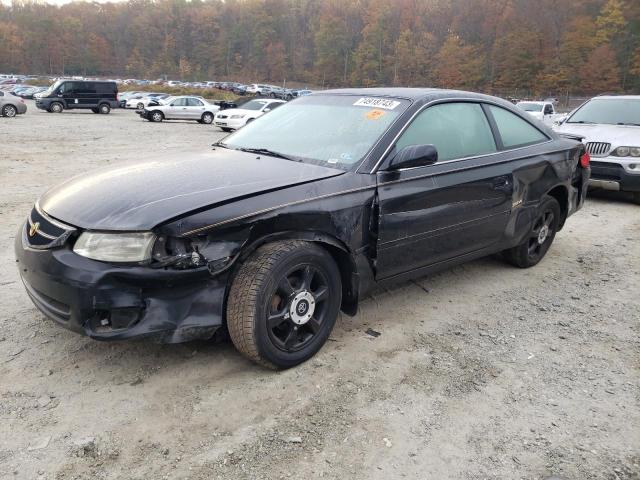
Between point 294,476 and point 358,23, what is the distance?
129132 mm

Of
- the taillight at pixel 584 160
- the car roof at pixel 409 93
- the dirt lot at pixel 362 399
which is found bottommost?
the dirt lot at pixel 362 399

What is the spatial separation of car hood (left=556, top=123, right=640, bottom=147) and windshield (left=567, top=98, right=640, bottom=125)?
0.24m

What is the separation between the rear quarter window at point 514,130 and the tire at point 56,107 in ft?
93.8

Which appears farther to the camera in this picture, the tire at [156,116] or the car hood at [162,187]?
the tire at [156,116]

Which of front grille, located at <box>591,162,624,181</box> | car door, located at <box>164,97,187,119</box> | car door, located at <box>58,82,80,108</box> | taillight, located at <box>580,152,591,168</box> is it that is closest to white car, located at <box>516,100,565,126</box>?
front grille, located at <box>591,162,624,181</box>

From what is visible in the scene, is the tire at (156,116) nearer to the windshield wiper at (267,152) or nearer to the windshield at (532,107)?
the windshield at (532,107)

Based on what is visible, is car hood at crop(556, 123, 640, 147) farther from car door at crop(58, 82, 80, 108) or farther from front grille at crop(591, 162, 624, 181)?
car door at crop(58, 82, 80, 108)

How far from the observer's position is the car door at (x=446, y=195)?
11.0 feet

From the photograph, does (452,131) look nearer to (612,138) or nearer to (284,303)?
(284,303)

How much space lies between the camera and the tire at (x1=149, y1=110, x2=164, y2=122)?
2527cm

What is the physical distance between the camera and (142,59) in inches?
5118

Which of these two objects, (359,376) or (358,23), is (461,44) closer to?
(358,23)

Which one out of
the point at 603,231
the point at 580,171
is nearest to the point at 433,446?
the point at 580,171

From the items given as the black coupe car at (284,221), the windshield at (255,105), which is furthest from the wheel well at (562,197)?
the windshield at (255,105)
